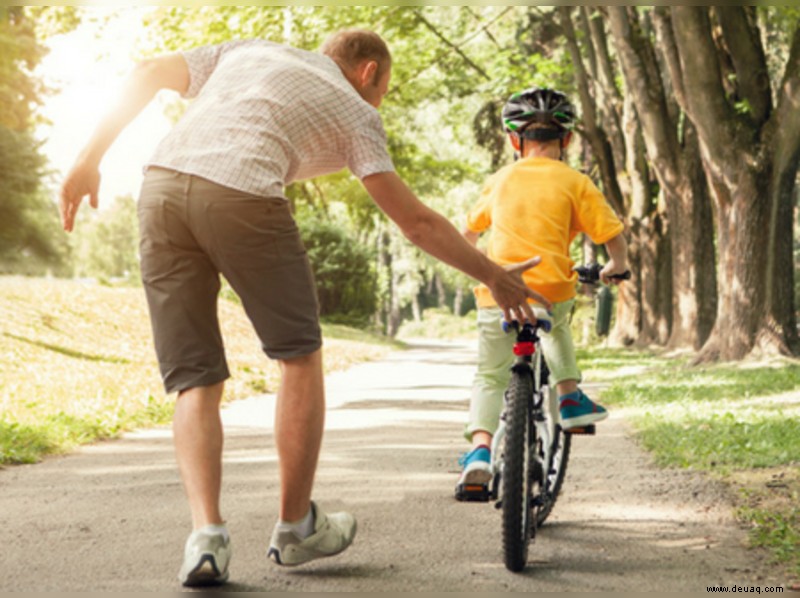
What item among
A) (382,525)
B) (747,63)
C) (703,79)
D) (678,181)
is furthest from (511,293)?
(678,181)

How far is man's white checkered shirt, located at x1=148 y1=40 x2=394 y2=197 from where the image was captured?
12.2ft

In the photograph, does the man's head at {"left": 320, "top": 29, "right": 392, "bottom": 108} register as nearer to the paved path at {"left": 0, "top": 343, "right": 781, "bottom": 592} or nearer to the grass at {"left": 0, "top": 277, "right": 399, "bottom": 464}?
the paved path at {"left": 0, "top": 343, "right": 781, "bottom": 592}

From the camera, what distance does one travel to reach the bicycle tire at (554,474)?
4.72m

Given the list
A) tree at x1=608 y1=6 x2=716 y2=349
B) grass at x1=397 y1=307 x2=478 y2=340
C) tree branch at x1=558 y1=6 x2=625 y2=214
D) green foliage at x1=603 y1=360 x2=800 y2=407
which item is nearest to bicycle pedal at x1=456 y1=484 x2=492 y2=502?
green foliage at x1=603 y1=360 x2=800 y2=407

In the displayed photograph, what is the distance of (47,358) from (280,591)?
11217mm

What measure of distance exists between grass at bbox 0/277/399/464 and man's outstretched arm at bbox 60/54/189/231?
347cm

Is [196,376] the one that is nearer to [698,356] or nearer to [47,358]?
[47,358]

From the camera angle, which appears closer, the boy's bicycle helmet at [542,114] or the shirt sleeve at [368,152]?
the shirt sleeve at [368,152]

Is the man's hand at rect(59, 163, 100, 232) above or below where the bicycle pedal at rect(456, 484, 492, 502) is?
above

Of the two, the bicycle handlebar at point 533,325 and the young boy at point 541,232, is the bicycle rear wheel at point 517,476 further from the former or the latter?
the young boy at point 541,232

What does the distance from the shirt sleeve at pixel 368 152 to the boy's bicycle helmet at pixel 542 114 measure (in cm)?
133

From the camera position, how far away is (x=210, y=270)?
3.88 m

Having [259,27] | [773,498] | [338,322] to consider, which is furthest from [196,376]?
[338,322]

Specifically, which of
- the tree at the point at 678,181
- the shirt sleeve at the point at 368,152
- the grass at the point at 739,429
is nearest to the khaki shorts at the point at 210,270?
the shirt sleeve at the point at 368,152
